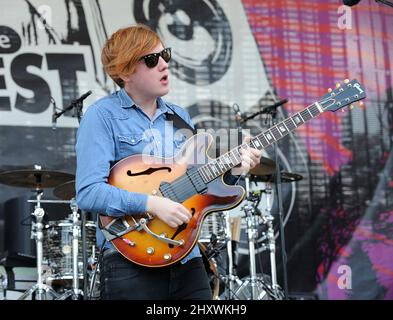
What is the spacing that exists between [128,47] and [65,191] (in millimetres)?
3552

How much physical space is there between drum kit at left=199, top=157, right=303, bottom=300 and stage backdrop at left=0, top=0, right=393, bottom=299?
43 cm

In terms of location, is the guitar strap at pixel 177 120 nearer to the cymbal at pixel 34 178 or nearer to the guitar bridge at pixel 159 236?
the guitar bridge at pixel 159 236

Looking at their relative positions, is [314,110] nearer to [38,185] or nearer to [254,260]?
[254,260]

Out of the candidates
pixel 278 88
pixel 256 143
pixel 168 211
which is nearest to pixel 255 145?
pixel 256 143

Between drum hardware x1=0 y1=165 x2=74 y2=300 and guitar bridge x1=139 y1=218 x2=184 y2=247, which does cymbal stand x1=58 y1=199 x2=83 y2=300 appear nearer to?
drum hardware x1=0 y1=165 x2=74 y2=300

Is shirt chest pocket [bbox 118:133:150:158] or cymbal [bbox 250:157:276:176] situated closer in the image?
shirt chest pocket [bbox 118:133:150:158]

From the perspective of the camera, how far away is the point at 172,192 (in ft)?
10.4

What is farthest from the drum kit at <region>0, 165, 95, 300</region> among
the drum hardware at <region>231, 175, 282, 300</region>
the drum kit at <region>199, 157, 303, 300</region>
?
the drum hardware at <region>231, 175, 282, 300</region>

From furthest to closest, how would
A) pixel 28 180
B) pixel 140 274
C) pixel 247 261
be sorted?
pixel 247 261 → pixel 28 180 → pixel 140 274

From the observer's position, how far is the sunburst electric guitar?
3.02 meters
